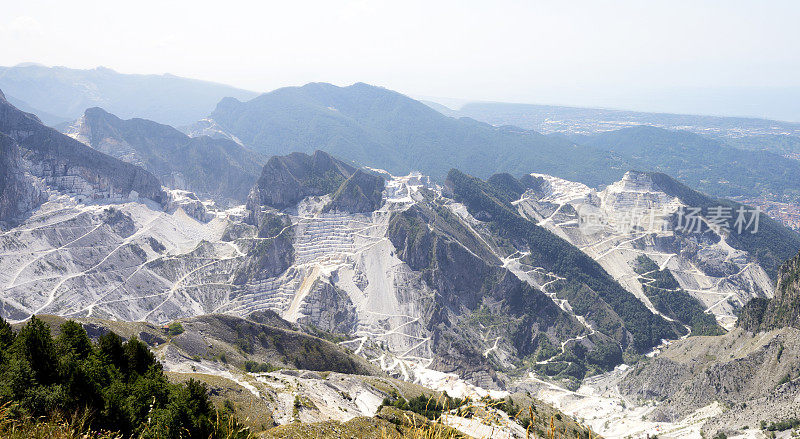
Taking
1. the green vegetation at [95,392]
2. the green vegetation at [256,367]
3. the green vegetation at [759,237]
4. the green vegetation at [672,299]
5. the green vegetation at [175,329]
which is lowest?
the green vegetation at [672,299]

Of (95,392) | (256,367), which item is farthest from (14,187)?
(95,392)

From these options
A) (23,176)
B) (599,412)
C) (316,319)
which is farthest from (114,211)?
(599,412)

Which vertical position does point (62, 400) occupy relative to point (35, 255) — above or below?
above

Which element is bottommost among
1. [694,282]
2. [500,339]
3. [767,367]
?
[500,339]

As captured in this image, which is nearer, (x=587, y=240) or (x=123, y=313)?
(x=123, y=313)

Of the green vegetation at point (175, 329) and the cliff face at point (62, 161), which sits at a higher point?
the cliff face at point (62, 161)

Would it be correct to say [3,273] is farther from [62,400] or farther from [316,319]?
[62,400]

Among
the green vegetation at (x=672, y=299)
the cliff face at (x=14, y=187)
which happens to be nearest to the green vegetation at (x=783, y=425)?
the green vegetation at (x=672, y=299)

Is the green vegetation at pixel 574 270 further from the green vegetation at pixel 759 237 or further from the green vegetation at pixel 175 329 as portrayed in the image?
the green vegetation at pixel 175 329
